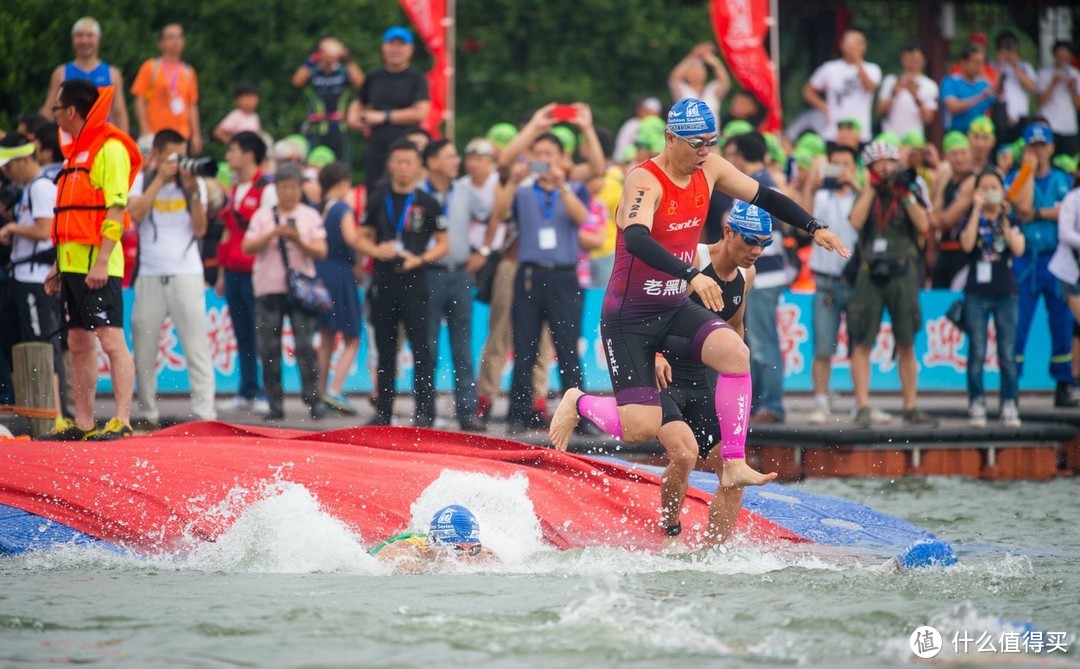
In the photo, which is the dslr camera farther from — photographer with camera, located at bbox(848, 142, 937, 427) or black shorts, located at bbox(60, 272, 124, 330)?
photographer with camera, located at bbox(848, 142, 937, 427)

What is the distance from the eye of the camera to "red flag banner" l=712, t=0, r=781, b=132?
17.2 m

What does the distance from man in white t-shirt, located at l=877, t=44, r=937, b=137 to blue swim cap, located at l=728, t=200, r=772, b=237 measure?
8622mm

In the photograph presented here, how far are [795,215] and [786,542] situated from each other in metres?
1.84

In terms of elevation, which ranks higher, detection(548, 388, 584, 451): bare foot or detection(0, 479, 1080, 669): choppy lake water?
detection(548, 388, 584, 451): bare foot

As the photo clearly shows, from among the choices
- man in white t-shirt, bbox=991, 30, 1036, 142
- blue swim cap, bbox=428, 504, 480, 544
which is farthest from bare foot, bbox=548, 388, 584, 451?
man in white t-shirt, bbox=991, 30, 1036, 142

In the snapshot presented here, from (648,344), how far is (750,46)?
9745 millimetres

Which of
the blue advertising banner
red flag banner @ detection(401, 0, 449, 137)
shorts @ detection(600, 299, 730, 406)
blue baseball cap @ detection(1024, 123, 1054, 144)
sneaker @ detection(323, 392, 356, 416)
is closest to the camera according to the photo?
shorts @ detection(600, 299, 730, 406)

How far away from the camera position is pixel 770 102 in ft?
56.5

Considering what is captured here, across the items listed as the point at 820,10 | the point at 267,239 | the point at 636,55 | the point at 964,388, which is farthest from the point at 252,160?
the point at 636,55

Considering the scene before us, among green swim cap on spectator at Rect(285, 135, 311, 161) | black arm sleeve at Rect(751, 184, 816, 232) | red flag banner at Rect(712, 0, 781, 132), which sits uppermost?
red flag banner at Rect(712, 0, 781, 132)

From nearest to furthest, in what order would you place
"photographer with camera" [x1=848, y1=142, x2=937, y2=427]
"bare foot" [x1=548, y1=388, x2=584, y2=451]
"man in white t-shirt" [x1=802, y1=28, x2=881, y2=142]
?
1. "bare foot" [x1=548, y1=388, x2=584, y2=451]
2. "photographer with camera" [x1=848, y1=142, x2=937, y2=427]
3. "man in white t-shirt" [x1=802, y1=28, x2=881, y2=142]

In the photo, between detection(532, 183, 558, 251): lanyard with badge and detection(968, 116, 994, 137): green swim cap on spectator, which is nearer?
detection(532, 183, 558, 251): lanyard with badge

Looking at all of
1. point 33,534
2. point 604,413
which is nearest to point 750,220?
point 604,413

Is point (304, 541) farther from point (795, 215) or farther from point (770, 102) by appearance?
point (770, 102)
